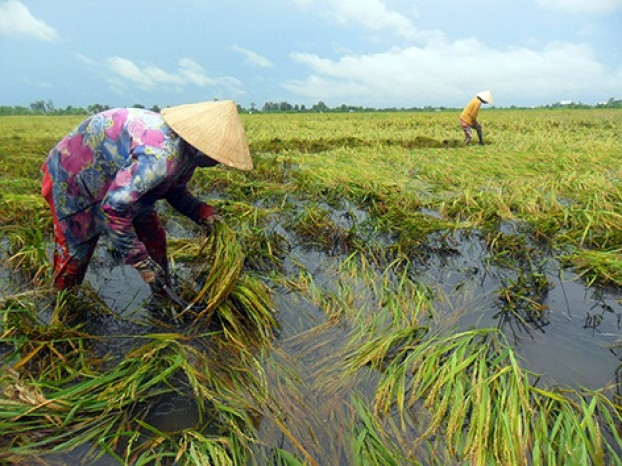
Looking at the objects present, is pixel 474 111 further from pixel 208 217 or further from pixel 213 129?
pixel 213 129

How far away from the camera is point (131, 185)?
1750 millimetres

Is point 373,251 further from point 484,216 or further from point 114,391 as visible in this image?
point 114,391

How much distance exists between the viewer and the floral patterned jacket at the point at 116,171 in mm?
1768

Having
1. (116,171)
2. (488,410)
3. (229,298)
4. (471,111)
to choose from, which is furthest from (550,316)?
(471,111)

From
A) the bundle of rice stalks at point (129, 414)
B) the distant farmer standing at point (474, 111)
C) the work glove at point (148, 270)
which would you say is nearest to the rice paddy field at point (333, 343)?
the bundle of rice stalks at point (129, 414)

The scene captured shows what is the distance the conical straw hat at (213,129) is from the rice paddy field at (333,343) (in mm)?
702

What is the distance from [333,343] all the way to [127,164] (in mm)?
1440

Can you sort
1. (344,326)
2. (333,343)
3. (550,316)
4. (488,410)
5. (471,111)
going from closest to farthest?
(488,410) < (333,343) < (344,326) < (550,316) < (471,111)

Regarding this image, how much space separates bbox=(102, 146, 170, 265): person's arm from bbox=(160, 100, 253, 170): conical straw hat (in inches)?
6.6

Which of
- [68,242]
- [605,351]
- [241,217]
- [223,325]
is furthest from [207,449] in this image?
[241,217]

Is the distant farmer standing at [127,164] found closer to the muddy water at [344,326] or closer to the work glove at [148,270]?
the work glove at [148,270]

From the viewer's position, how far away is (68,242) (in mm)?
2162

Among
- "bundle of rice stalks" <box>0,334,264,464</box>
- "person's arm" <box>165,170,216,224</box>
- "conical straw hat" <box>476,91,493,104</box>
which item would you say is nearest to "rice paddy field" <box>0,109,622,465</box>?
"bundle of rice stalks" <box>0,334,264,464</box>

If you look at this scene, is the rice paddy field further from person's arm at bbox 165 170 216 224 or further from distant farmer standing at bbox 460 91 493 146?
distant farmer standing at bbox 460 91 493 146
